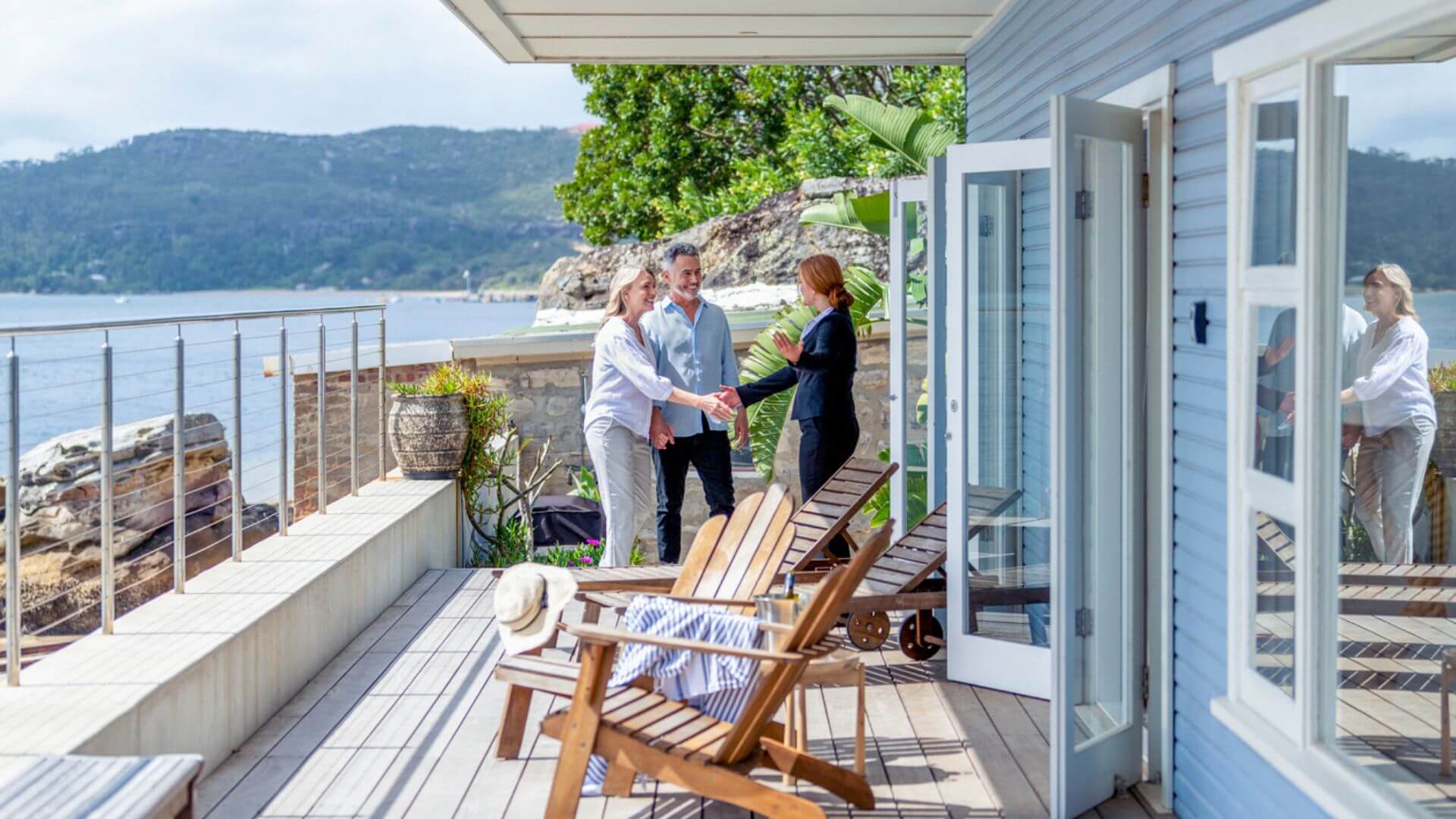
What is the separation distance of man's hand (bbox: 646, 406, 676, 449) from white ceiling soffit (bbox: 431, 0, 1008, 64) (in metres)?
1.94

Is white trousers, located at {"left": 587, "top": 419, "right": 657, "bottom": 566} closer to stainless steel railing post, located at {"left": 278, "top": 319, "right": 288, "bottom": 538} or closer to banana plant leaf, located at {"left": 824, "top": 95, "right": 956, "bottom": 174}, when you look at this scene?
stainless steel railing post, located at {"left": 278, "top": 319, "right": 288, "bottom": 538}

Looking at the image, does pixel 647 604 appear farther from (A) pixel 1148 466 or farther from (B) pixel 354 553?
(B) pixel 354 553

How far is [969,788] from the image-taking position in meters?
4.15

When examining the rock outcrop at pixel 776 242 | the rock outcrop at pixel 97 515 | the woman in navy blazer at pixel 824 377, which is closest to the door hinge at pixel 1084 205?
the woman in navy blazer at pixel 824 377

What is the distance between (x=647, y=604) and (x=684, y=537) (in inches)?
260

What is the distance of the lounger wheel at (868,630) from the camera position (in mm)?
5734

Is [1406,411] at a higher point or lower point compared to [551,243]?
lower

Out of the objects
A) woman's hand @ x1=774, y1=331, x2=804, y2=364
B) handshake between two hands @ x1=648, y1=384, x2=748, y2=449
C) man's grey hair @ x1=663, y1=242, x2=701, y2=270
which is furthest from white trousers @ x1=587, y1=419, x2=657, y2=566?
woman's hand @ x1=774, y1=331, x2=804, y2=364

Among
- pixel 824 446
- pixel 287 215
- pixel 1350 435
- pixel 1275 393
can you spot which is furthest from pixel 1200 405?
pixel 287 215

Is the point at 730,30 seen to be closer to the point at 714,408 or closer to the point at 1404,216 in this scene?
the point at 714,408

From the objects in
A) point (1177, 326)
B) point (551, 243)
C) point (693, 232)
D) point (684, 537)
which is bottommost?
point (684, 537)

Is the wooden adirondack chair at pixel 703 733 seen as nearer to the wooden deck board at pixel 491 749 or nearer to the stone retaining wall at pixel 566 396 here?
the wooden deck board at pixel 491 749

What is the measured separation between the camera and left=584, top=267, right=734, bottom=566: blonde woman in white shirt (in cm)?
633

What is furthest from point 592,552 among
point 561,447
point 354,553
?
point 354,553
